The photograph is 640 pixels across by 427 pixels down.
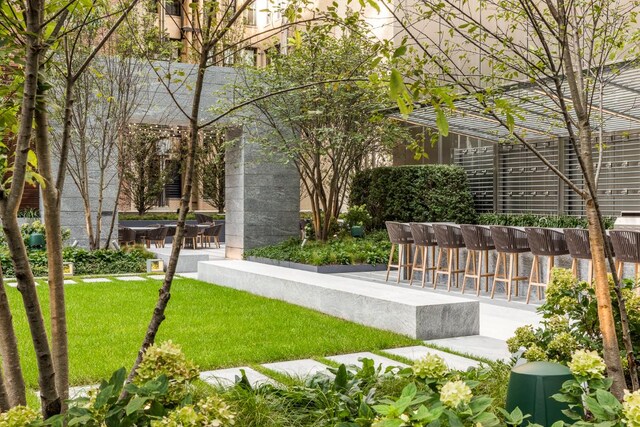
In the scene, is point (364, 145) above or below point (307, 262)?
above

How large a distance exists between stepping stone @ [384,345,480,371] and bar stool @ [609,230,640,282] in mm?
3656

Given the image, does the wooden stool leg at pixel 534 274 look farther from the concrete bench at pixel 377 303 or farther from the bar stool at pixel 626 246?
the concrete bench at pixel 377 303

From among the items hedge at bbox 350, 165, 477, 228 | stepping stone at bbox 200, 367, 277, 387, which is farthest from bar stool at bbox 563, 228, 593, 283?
hedge at bbox 350, 165, 477, 228

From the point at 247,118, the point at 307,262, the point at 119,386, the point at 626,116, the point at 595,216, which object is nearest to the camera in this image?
the point at 119,386

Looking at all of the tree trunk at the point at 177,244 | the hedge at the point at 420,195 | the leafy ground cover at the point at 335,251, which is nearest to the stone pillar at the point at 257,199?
the leafy ground cover at the point at 335,251

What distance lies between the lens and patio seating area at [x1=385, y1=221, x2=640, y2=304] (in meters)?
9.34

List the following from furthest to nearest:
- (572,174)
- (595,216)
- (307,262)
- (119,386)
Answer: (572,174) < (307,262) < (595,216) < (119,386)

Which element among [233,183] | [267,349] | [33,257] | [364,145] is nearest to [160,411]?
[267,349]

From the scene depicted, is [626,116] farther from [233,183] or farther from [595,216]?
[595,216]

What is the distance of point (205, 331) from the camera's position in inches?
293

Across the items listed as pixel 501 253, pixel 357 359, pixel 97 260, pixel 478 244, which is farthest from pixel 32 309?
pixel 97 260

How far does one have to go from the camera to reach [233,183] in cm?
1820

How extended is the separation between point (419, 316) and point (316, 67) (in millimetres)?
9577

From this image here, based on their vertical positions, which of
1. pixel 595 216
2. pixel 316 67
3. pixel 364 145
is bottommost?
pixel 595 216
